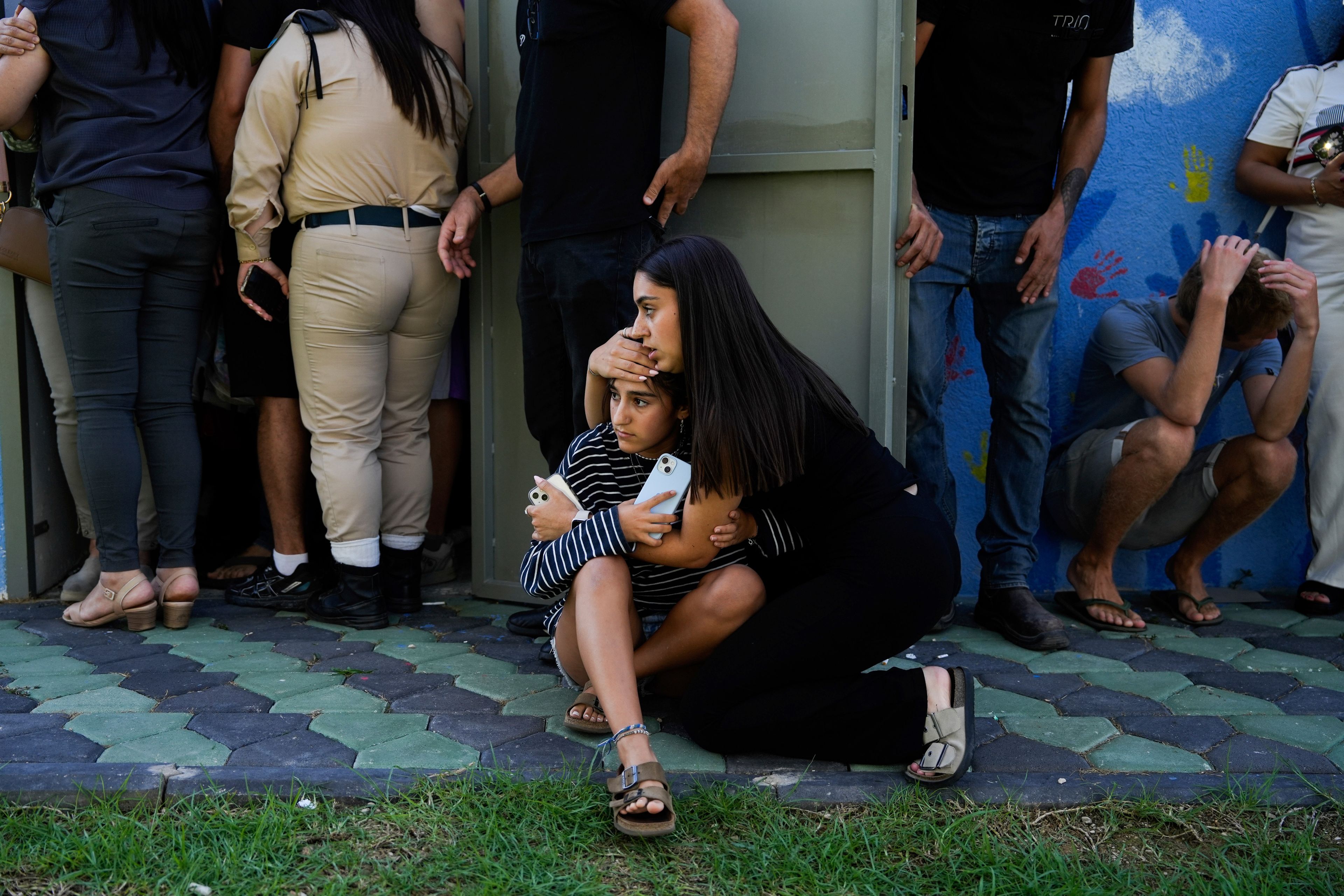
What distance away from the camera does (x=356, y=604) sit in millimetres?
3836

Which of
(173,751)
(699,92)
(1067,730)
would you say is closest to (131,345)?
(173,751)

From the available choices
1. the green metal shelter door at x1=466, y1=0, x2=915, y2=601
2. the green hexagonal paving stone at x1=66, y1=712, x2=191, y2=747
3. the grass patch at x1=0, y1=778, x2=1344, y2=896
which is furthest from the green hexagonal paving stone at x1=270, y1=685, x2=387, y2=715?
the green metal shelter door at x1=466, y1=0, x2=915, y2=601

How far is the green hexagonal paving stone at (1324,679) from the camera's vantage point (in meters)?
3.25

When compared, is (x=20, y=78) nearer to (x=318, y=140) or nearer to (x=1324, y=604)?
(x=318, y=140)

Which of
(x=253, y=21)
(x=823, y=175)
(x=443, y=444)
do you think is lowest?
(x=443, y=444)

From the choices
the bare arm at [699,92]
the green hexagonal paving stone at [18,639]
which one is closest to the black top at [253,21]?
the bare arm at [699,92]

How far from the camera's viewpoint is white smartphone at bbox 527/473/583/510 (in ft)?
9.10

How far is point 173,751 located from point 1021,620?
2.47 meters

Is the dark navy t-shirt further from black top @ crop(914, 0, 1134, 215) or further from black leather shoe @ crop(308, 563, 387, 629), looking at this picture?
black top @ crop(914, 0, 1134, 215)

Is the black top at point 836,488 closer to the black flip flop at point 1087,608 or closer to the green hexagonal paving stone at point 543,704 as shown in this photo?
the green hexagonal paving stone at point 543,704

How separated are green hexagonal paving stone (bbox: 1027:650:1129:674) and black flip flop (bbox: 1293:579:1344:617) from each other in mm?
1028

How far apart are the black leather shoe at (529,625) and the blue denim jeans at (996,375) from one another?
1.32m

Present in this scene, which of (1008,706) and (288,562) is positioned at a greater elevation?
(288,562)

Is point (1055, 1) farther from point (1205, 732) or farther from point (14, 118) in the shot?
point (14, 118)
